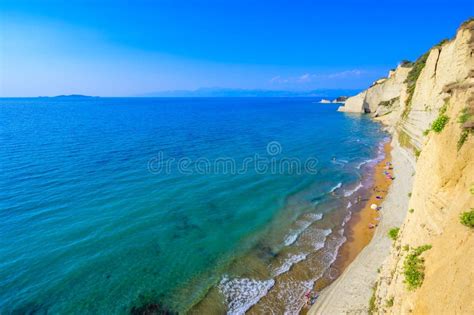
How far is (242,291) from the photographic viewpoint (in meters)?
17.3

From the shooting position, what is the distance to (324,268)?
19.5 meters

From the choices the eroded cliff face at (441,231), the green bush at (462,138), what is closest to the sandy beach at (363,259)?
the eroded cliff face at (441,231)

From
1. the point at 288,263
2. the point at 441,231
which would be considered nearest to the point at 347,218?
the point at 288,263

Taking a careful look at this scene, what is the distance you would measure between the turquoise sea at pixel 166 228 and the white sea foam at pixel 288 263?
0.42ft

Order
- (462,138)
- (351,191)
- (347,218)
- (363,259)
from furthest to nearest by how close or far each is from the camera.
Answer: (351,191)
(347,218)
(363,259)
(462,138)

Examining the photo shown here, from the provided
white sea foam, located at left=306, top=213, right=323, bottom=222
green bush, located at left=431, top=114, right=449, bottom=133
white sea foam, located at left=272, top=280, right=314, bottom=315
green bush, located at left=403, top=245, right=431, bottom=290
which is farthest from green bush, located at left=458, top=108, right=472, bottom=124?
white sea foam, located at left=306, top=213, right=323, bottom=222

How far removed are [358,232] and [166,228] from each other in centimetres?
1761

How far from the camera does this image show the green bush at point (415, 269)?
384 inches

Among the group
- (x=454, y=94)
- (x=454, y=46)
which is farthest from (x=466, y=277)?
(x=454, y=46)

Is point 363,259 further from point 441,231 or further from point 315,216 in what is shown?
point 441,231

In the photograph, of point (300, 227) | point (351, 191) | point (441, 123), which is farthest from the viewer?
point (351, 191)

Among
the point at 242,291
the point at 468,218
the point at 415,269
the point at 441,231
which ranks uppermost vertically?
the point at 468,218

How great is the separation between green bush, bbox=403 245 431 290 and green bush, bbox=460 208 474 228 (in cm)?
207
